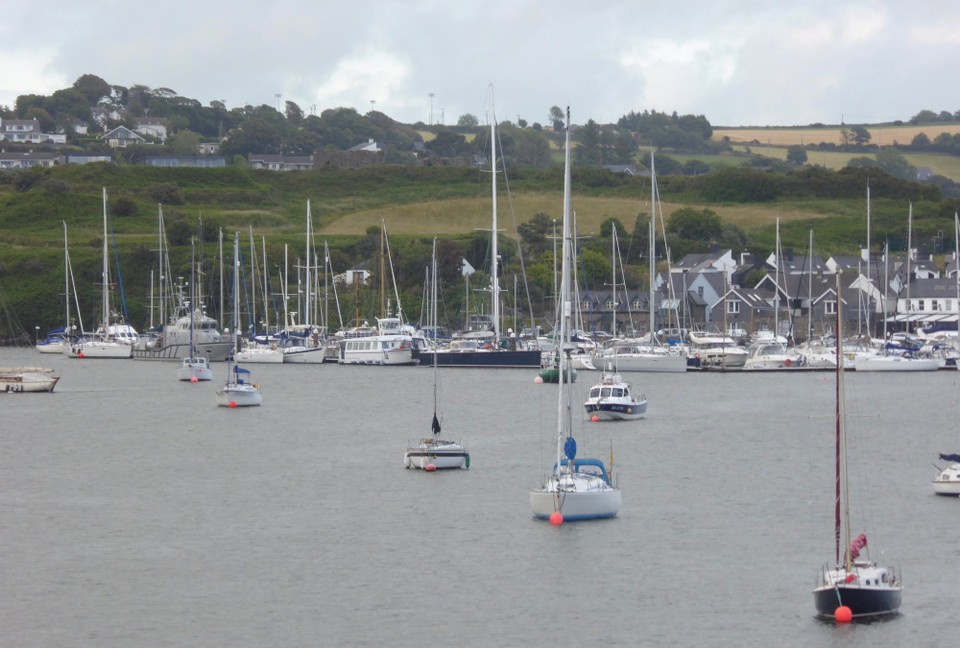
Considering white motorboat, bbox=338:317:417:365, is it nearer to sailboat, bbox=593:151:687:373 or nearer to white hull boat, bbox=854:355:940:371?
sailboat, bbox=593:151:687:373

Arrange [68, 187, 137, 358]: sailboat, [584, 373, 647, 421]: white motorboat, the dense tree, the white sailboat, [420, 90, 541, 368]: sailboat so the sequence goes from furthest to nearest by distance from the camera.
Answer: the dense tree → [68, 187, 137, 358]: sailboat → the white sailboat → [420, 90, 541, 368]: sailboat → [584, 373, 647, 421]: white motorboat

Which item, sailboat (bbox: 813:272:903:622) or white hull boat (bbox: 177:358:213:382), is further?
white hull boat (bbox: 177:358:213:382)

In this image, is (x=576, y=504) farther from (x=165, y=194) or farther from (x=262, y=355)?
(x=165, y=194)

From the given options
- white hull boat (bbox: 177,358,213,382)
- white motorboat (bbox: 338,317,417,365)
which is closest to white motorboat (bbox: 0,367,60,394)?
white hull boat (bbox: 177,358,213,382)

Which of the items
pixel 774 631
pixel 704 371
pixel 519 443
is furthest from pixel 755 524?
pixel 704 371

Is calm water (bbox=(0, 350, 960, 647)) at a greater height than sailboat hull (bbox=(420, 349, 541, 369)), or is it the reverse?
sailboat hull (bbox=(420, 349, 541, 369))

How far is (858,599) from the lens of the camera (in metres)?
30.7

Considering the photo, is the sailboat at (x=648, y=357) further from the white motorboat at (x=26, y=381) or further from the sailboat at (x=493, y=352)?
the white motorboat at (x=26, y=381)

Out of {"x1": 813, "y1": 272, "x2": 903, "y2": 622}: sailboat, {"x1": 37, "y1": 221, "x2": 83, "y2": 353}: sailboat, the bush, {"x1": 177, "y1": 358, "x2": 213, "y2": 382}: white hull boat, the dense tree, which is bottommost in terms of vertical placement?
{"x1": 813, "y1": 272, "x2": 903, "y2": 622}: sailboat

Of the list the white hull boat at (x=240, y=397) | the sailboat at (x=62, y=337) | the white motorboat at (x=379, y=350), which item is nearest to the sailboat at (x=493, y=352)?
the white motorboat at (x=379, y=350)

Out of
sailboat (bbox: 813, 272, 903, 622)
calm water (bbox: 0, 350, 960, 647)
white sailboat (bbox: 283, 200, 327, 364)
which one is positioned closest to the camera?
sailboat (bbox: 813, 272, 903, 622)

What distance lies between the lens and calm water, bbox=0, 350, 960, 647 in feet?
107

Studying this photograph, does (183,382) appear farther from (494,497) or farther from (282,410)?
(494,497)

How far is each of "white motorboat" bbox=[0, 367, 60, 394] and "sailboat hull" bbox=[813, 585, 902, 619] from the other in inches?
2589
